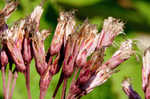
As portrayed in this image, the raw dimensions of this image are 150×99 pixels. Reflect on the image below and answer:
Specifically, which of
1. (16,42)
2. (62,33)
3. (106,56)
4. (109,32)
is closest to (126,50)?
(109,32)

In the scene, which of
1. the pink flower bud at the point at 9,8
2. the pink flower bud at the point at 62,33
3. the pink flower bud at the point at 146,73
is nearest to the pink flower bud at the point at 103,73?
the pink flower bud at the point at 146,73

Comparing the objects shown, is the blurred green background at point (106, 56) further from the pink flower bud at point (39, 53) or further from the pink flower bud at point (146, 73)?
the pink flower bud at point (39, 53)

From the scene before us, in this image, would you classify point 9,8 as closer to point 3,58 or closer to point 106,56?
point 3,58

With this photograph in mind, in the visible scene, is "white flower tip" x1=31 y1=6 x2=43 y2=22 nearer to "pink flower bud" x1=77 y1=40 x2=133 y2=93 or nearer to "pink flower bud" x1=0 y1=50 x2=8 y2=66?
"pink flower bud" x1=0 y1=50 x2=8 y2=66

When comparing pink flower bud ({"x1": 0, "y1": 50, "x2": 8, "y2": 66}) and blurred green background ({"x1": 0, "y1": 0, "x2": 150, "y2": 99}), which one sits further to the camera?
blurred green background ({"x1": 0, "y1": 0, "x2": 150, "y2": 99})

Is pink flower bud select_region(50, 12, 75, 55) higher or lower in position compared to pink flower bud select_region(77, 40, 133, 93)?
higher

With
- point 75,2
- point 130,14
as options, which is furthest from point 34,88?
point 130,14

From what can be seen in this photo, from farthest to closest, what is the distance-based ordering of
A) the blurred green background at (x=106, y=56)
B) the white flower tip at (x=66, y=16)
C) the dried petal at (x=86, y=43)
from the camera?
1. the blurred green background at (x=106, y=56)
2. the white flower tip at (x=66, y=16)
3. the dried petal at (x=86, y=43)

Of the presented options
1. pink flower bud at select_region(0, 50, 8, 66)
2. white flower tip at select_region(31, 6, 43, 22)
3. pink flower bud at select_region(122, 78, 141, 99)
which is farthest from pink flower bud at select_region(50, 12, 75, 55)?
pink flower bud at select_region(122, 78, 141, 99)

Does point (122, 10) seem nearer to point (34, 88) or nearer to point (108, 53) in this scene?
point (108, 53)
